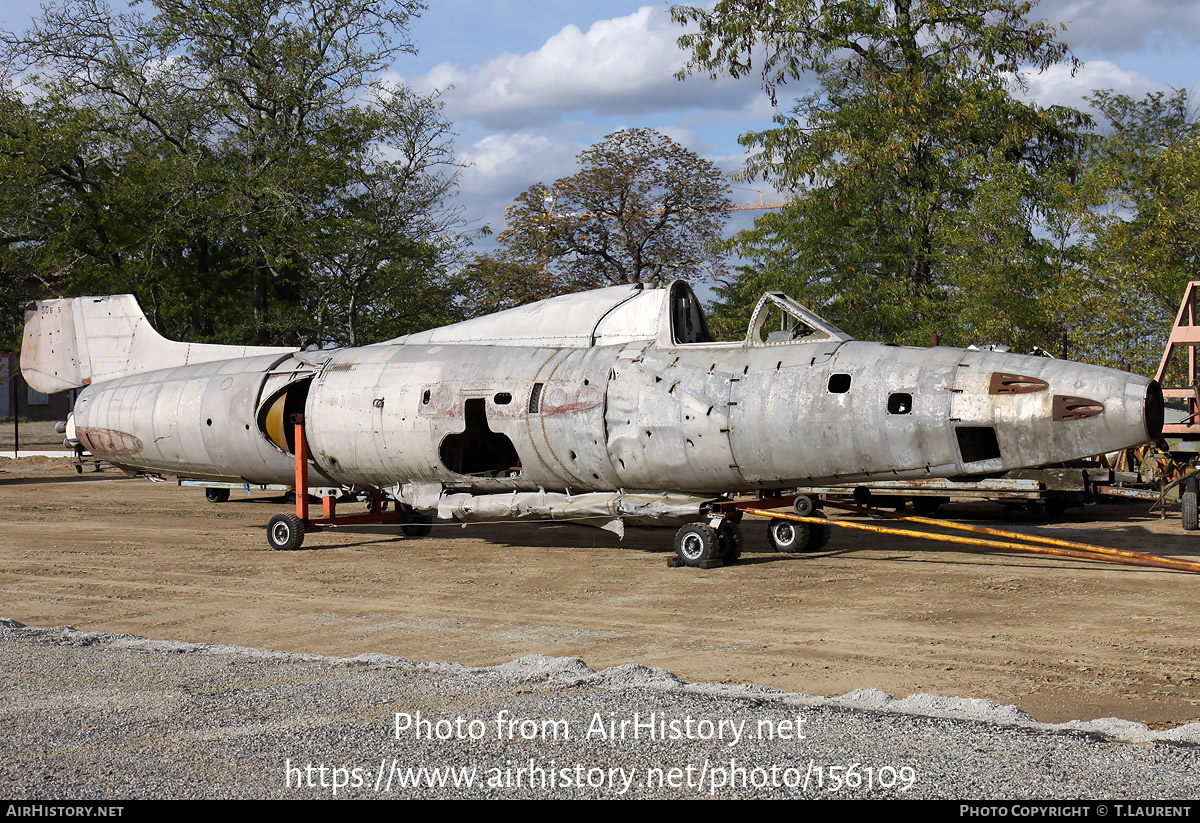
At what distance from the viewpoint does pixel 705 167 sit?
44000 mm

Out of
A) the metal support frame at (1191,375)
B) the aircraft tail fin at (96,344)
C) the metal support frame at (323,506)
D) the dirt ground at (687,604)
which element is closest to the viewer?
the dirt ground at (687,604)

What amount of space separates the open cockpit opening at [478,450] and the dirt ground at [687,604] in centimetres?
125

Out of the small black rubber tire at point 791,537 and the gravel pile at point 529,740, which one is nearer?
the gravel pile at point 529,740

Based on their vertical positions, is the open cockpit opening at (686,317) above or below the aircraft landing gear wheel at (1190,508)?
above

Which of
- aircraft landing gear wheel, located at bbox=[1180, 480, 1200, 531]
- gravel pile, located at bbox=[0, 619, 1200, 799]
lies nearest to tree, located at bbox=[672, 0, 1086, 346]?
aircraft landing gear wheel, located at bbox=[1180, 480, 1200, 531]

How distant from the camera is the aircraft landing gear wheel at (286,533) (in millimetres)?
15805

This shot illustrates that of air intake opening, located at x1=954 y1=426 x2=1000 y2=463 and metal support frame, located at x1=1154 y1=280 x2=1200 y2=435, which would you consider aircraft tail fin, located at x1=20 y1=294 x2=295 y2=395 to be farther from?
metal support frame, located at x1=1154 y1=280 x2=1200 y2=435

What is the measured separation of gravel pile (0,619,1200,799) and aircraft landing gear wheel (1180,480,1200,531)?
1161 cm

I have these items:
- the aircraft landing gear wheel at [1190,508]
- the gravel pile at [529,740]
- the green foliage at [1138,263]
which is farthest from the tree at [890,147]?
the gravel pile at [529,740]

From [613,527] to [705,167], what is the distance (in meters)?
33.1

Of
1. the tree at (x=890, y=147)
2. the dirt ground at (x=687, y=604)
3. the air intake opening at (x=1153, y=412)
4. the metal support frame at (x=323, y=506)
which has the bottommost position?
the dirt ground at (x=687, y=604)

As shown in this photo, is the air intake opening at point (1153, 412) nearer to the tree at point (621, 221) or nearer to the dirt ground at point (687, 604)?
the dirt ground at point (687, 604)

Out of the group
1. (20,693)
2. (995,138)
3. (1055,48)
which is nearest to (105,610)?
(20,693)

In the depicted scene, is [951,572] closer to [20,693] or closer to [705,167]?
[20,693]
